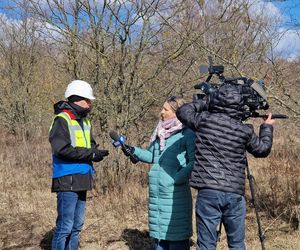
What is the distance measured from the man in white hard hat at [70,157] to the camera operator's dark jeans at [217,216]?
48.2 inches

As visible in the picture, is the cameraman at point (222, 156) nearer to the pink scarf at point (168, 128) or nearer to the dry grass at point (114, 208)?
the pink scarf at point (168, 128)

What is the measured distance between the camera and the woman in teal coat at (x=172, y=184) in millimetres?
3590

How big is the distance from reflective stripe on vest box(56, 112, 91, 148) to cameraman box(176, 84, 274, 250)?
121 centimetres

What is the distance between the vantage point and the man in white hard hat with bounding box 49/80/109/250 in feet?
12.4

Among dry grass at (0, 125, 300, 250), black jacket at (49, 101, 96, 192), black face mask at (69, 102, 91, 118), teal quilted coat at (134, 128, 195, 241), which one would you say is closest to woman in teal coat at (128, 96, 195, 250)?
teal quilted coat at (134, 128, 195, 241)

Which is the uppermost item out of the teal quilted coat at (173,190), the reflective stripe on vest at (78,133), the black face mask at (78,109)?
the black face mask at (78,109)

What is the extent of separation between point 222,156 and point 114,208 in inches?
126

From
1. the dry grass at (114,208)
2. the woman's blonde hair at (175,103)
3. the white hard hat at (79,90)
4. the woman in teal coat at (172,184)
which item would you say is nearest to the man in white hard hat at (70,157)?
the white hard hat at (79,90)

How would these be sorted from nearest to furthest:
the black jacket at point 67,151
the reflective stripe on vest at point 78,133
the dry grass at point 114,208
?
the black jacket at point 67,151, the reflective stripe on vest at point 78,133, the dry grass at point 114,208

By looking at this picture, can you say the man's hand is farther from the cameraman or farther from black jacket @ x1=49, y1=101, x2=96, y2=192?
black jacket @ x1=49, y1=101, x2=96, y2=192

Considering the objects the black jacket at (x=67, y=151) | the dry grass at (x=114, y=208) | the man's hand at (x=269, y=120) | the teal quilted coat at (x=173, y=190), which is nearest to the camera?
the man's hand at (x=269, y=120)

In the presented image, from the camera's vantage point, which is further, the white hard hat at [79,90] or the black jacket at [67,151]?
the white hard hat at [79,90]

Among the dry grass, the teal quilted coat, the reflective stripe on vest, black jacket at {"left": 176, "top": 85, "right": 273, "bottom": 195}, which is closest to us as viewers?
black jacket at {"left": 176, "top": 85, "right": 273, "bottom": 195}

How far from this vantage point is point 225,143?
3.06 meters
